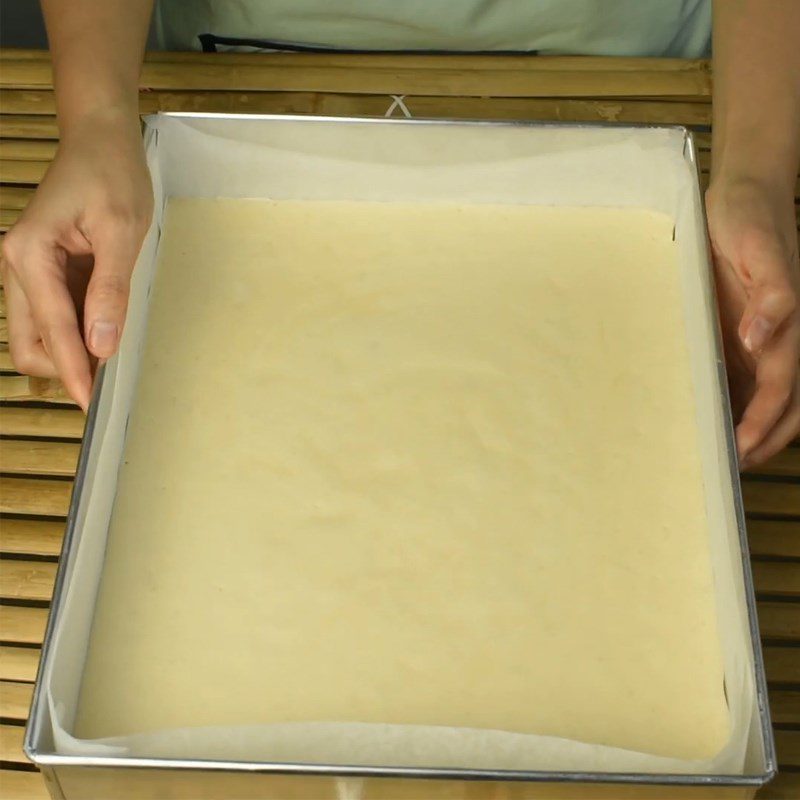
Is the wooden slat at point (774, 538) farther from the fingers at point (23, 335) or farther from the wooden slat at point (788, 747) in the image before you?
the fingers at point (23, 335)

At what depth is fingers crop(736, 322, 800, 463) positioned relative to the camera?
27.2 inches

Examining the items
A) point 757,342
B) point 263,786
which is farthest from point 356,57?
point 263,786

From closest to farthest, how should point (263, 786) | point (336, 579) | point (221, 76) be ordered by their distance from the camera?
1. point (263, 786)
2. point (336, 579)
3. point (221, 76)

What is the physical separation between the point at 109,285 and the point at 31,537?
0.18 metres

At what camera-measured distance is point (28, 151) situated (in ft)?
3.02

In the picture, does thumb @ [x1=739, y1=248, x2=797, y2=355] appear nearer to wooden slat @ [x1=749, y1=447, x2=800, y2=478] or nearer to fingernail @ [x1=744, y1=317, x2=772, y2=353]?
fingernail @ [x1=744, y1=317, x2=772, y2=353]

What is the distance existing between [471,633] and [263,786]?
0.16 m

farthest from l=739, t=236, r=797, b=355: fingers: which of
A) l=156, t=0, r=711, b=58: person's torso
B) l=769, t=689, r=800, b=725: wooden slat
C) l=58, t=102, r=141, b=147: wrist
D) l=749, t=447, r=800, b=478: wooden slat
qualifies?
l=58, t=102, r=141, b=147: wrist

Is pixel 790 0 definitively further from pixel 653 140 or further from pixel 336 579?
pixel 336 579

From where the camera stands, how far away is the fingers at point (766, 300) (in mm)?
690

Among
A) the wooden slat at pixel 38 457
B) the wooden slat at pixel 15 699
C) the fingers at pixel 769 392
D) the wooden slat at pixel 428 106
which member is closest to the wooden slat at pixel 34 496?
the wooden slat at pixel 38 457

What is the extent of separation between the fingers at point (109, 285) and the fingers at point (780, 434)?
1.33 ft

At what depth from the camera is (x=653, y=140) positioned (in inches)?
33.0

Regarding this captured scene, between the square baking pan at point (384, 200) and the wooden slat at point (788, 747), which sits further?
the wooden slat at point (788, 747)
